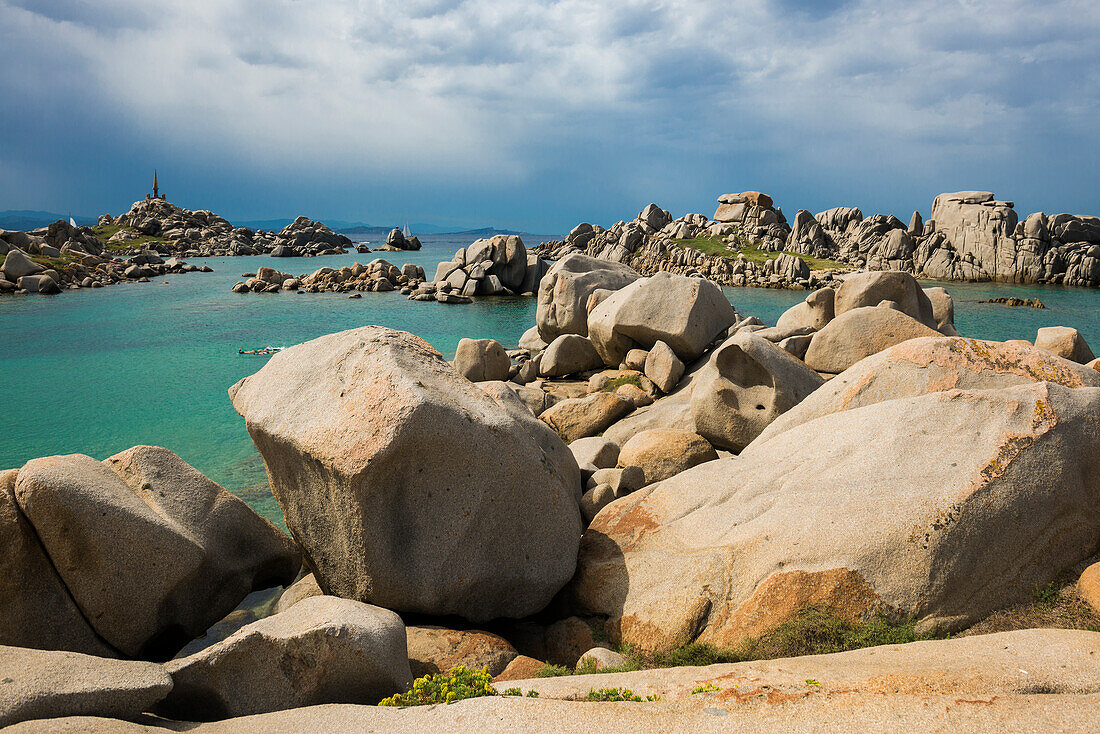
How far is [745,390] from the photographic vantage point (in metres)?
13.6

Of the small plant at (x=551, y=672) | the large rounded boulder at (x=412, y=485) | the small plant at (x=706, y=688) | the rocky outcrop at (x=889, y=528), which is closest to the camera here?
the small plant at (x=706, y=688)

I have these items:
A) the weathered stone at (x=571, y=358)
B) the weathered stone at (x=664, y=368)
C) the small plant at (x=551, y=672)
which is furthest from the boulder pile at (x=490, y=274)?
the small plant at (x=551, y=672)

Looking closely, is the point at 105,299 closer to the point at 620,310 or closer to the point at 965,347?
the point at 620,310

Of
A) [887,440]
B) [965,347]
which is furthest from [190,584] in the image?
[965,347]

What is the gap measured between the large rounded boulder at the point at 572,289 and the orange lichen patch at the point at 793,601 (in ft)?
65.9

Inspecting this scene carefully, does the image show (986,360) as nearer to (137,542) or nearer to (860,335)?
(860,335)

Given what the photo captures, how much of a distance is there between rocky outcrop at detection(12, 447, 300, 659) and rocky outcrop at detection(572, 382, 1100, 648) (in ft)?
16.5

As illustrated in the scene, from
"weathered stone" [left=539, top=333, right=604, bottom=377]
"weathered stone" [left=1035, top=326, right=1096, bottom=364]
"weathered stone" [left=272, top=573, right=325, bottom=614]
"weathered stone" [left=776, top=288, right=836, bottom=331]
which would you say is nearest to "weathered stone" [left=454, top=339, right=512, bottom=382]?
"weathered stone" [left=539, top=333, right=604, bottom=377]

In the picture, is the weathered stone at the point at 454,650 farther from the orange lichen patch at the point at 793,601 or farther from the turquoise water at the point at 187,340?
the turquoise water at the point at 187,340

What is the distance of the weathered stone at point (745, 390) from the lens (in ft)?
43.6

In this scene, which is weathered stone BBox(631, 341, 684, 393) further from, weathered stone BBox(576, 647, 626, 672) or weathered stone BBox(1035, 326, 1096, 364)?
weathered stone BBox(576, 647, 626, 672)

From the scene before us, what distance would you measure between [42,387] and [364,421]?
2661 centimetres

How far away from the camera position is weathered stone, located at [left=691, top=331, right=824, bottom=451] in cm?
1329

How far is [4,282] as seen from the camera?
190 feet
